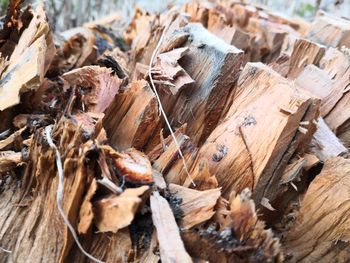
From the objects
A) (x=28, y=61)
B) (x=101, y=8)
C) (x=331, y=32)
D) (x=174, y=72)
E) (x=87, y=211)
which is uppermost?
(x=331, y=32)

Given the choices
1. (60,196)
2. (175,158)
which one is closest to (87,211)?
(60,196)

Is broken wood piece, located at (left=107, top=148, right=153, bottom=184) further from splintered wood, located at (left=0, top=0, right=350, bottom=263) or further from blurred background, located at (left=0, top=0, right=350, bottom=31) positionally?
blurred background, located at (left=0, top=0, right=350, bottom=31)

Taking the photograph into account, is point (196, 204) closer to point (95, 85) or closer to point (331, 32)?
point (95, 85)

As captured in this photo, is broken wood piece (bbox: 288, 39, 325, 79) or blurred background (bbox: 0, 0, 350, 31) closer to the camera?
broken wood piece (bbox: 288, 39, 325, 79)

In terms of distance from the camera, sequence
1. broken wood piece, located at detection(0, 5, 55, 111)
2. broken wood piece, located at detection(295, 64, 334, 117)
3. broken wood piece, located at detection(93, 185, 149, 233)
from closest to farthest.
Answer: broken wood piece, located at detection(93, 185, 149, 233)
broken wood piece, located at detection(0, 5, 55, 111)
broken wood piece, located at detection(295, 64, 334, 117)

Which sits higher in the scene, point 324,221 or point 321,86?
point 321,86

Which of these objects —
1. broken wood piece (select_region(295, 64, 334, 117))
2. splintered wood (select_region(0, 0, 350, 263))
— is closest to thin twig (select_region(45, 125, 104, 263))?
splintered wood (select_region(0, 0, 350, 263))
